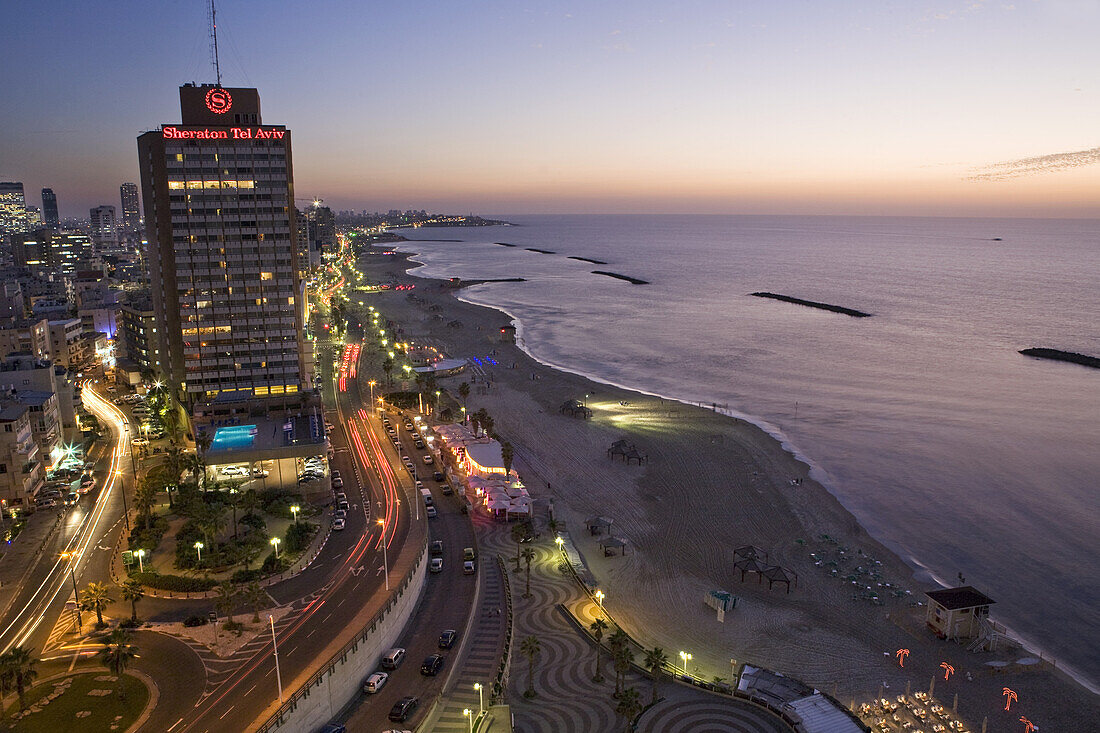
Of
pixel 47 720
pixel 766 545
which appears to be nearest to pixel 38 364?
pixel 47 720

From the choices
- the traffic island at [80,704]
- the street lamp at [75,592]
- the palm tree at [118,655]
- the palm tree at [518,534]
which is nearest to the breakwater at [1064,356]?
the palm tree at [518,534]

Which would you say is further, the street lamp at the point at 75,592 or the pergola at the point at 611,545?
the pergola at the point at 611,545

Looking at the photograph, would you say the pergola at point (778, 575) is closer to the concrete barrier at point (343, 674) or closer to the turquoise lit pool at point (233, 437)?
the concrete barrier at point (343, 674)

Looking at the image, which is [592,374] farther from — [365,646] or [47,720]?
[47,720]

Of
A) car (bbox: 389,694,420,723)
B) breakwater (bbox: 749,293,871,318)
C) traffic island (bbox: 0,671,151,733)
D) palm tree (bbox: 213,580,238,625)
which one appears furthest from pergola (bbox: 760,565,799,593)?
breakwater (bbox: 749,293,871,318)

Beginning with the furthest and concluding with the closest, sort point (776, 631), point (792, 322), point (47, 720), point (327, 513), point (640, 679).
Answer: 1. point (792, 322)
2. point (327, 513)
3. point (776, 631)
4. point (640, 679)
5. point (47, 720)
